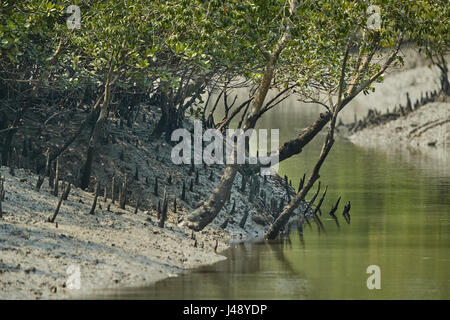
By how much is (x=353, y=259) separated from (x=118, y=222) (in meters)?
5.69

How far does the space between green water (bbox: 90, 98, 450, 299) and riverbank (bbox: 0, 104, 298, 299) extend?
0.79m

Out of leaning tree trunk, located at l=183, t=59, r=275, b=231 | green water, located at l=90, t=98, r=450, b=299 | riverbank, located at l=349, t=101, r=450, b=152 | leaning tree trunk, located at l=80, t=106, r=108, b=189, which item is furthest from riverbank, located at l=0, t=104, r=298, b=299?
riverbank, located at l=349, t=101, r=450, b=152

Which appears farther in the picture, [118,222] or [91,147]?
[91,147]

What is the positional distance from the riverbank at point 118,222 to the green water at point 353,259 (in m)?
0.79

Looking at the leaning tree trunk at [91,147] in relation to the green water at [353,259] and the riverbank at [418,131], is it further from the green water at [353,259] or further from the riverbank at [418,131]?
the riverbank at [418,131]

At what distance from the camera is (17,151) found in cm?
2788

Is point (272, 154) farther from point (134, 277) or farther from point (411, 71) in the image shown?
point (411, 71)

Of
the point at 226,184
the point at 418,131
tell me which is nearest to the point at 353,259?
the point at 226,184

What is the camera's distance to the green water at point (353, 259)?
1931 centimetres

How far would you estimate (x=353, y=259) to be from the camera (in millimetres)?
23312

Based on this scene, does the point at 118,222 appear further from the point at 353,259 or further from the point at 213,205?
the point at 353,259

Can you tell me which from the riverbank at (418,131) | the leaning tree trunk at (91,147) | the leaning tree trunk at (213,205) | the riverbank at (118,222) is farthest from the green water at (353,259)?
the riverbank at (418,131)

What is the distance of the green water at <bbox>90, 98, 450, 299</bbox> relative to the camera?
19.3 metres

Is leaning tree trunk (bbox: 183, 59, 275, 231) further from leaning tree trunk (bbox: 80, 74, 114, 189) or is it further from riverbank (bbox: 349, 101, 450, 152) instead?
riverbank (bbox: 349, 101, 450, 152)
